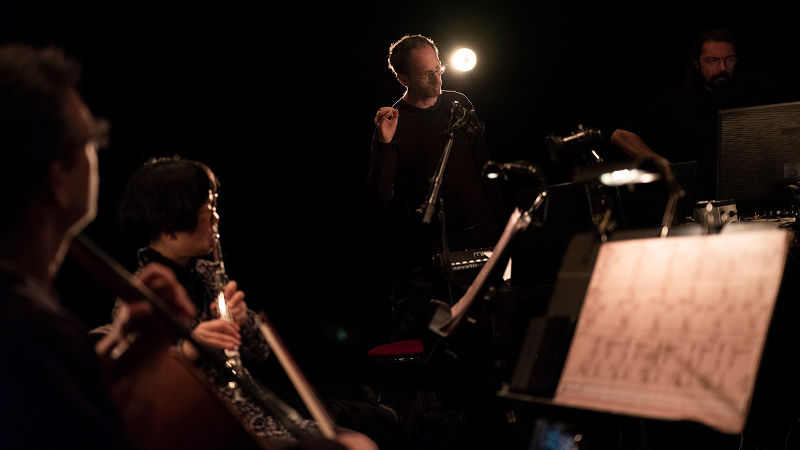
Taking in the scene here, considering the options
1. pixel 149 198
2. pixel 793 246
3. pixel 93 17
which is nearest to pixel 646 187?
pixel 793 246

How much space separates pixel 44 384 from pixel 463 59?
3.47 m

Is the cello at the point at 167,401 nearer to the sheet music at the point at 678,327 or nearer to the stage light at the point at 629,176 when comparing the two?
the sheet music at the point at 678,327

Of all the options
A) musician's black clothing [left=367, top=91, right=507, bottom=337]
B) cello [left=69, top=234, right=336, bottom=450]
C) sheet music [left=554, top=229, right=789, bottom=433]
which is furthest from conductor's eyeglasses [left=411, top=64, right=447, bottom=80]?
cello [left=69, top=234, right=336, bottom=450]

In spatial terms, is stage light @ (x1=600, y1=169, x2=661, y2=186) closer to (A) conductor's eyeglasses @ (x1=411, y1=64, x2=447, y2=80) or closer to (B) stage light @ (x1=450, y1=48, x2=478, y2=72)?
(A) conductor's eyeglasses @ (x1=411, y1=64, x2=447, y2=80)

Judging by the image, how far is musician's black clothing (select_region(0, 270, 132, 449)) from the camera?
929 millimetres

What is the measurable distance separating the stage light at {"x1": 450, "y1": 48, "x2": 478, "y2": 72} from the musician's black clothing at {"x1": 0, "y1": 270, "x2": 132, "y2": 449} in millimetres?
3353

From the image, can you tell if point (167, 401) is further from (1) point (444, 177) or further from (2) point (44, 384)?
(1) point (444, 177)

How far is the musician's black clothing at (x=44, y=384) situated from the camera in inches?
36.6

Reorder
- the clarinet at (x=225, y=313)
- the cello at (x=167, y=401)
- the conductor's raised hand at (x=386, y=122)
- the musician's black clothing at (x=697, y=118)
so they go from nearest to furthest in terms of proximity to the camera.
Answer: the cello at (x=167, y=401), the clarinet at (x=225, y=313), the conductor's raised hand at (x=386, y=122), the musician's black clothing at (x=697, y=118)

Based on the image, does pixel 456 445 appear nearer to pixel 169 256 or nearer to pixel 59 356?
pixel 169 256

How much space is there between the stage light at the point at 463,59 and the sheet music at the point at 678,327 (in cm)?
249

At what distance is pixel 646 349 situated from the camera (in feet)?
5.34

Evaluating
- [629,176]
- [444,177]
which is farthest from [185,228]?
[444,177]

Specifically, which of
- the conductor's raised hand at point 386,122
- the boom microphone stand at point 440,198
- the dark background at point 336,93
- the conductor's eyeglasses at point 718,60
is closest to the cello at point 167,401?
the boom microphone stand at point 440,198
